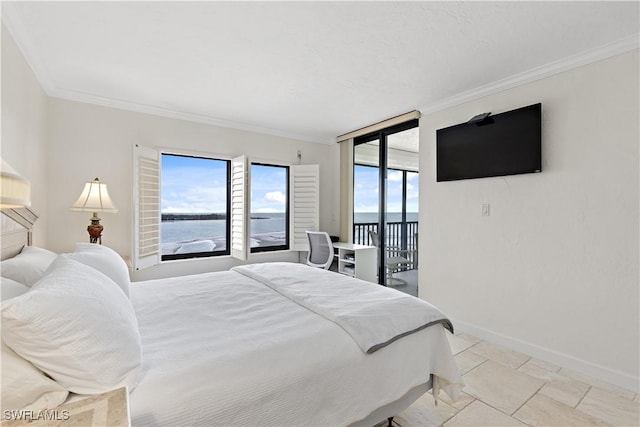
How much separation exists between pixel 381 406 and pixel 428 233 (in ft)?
8.00

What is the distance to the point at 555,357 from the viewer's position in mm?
2514

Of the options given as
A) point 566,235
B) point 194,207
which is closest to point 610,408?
point 566,235

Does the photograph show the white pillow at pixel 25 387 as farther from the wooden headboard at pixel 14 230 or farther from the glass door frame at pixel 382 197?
the glass door frame at pixel 382 197

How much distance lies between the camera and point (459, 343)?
9.48 feet

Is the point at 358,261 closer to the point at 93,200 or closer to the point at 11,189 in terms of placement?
the point at 93,200

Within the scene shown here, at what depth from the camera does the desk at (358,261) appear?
159 inches

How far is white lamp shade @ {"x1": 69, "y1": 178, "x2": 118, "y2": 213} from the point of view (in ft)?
9.11

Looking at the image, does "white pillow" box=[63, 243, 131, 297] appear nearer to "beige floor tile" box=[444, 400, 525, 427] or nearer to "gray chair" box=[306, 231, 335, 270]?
"beige floor tile" box=[444, 400, 525, 427]

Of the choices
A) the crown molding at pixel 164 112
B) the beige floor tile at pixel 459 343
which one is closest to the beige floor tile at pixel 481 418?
the beige floor tile at pixel 459 343

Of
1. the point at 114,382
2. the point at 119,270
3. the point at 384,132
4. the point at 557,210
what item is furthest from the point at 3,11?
the point at 557,210

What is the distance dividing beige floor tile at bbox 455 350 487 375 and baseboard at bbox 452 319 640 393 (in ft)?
1.23

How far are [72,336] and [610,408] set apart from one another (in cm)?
299

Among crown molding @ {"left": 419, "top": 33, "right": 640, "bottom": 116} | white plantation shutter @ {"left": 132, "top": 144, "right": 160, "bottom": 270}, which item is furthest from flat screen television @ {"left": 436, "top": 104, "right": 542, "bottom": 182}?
white plantation shutter @ {"left": 132, "top": 144, "right": 160, "bottom": 270}

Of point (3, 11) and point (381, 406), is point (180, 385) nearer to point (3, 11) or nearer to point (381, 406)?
point (381, 406)
